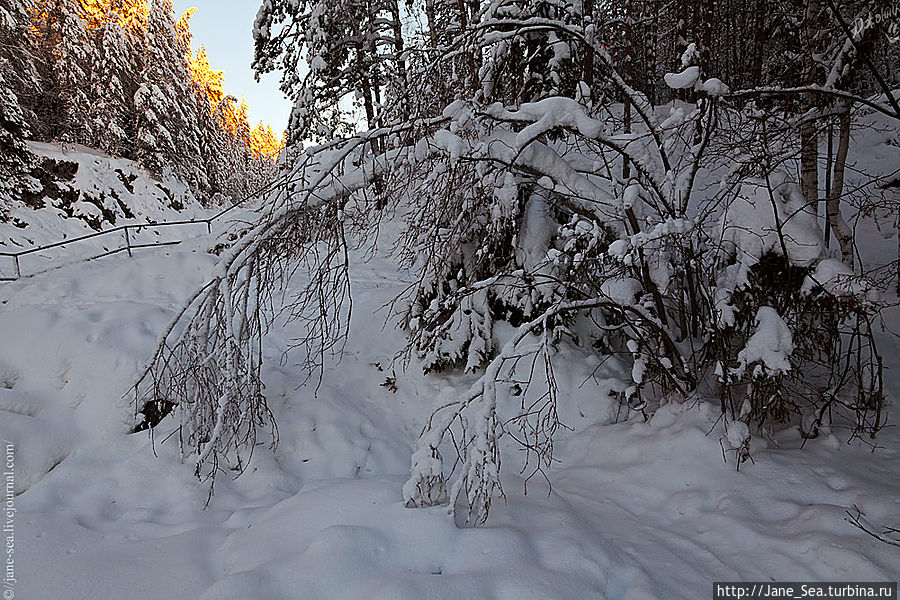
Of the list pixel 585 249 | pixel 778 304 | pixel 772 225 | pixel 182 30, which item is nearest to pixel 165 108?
pixel 182 30

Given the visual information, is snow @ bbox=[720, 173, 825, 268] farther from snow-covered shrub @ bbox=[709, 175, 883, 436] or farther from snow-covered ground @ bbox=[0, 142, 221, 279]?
snow-covered ground @ bbox=[0, 142, 221, 279]

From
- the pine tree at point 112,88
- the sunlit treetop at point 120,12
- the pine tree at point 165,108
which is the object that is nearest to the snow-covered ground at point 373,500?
the pine tree at point 112,88

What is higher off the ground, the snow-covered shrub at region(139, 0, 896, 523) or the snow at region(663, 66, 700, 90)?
the snow at region(663, 66, 700, 90)

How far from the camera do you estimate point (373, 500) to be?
2801 mm

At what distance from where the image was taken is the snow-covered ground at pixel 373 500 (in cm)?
227

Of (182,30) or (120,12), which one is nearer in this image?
(120,12)

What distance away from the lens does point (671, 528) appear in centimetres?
287

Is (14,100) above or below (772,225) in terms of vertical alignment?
above

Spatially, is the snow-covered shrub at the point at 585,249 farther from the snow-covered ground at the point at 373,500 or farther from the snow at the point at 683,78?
the snow-covered ground at the point at 373,500

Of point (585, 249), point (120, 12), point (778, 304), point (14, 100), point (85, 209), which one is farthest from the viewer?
point (120, 12)

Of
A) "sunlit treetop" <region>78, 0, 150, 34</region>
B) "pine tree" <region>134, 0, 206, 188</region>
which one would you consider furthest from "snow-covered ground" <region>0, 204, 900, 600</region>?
"sunlit treetop" <region>78, 0, 150, 34</region>

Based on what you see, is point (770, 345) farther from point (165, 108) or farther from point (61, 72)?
point (165, 108)

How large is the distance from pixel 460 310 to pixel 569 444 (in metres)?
1.72

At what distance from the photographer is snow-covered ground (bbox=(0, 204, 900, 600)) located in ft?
7.46
